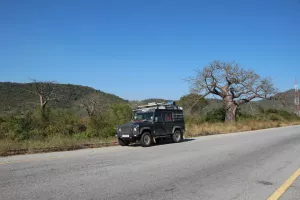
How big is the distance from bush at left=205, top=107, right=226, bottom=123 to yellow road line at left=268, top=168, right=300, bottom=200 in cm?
3067

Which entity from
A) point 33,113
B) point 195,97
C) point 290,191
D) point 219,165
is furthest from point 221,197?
point 195,97

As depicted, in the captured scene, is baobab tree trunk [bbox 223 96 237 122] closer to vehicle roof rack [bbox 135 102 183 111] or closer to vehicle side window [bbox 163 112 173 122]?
vehicle roof rack [bbox 135 102 183 111]

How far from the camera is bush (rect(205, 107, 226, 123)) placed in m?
39.2

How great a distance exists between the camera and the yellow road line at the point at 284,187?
20.4 ft

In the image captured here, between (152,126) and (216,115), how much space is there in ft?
81.5

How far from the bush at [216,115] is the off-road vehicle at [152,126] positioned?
21090mm

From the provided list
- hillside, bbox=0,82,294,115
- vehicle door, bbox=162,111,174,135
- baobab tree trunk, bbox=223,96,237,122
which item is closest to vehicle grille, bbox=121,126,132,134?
vehicle door, bbox=162,111,174,135

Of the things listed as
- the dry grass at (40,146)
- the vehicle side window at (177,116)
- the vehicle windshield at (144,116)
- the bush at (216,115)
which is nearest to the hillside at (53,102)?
the bush at (216,115)

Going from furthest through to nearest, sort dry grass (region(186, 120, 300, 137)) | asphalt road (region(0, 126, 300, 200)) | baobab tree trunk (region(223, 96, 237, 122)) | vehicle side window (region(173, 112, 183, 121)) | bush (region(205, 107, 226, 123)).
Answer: bush (region(205, 107, 226, 123))
baobab tree trunk (region(223, 96, 237, 122))
dry grass (region(186, 120, 300, 137))
vehicle side window (region(173, 112, 183, 121))
asphalt road (region(0, 126, 300, 200))

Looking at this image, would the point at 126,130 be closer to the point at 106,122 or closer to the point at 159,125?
the point at 159,125

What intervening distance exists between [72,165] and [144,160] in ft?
8.50

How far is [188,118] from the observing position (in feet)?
113

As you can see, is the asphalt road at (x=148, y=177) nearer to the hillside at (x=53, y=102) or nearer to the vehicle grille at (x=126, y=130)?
the vehicle grille at (x=126, y=130)

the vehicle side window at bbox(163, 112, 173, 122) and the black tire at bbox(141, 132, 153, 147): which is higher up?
the vehicle side window at bbox(163, 112, 173, 122)
